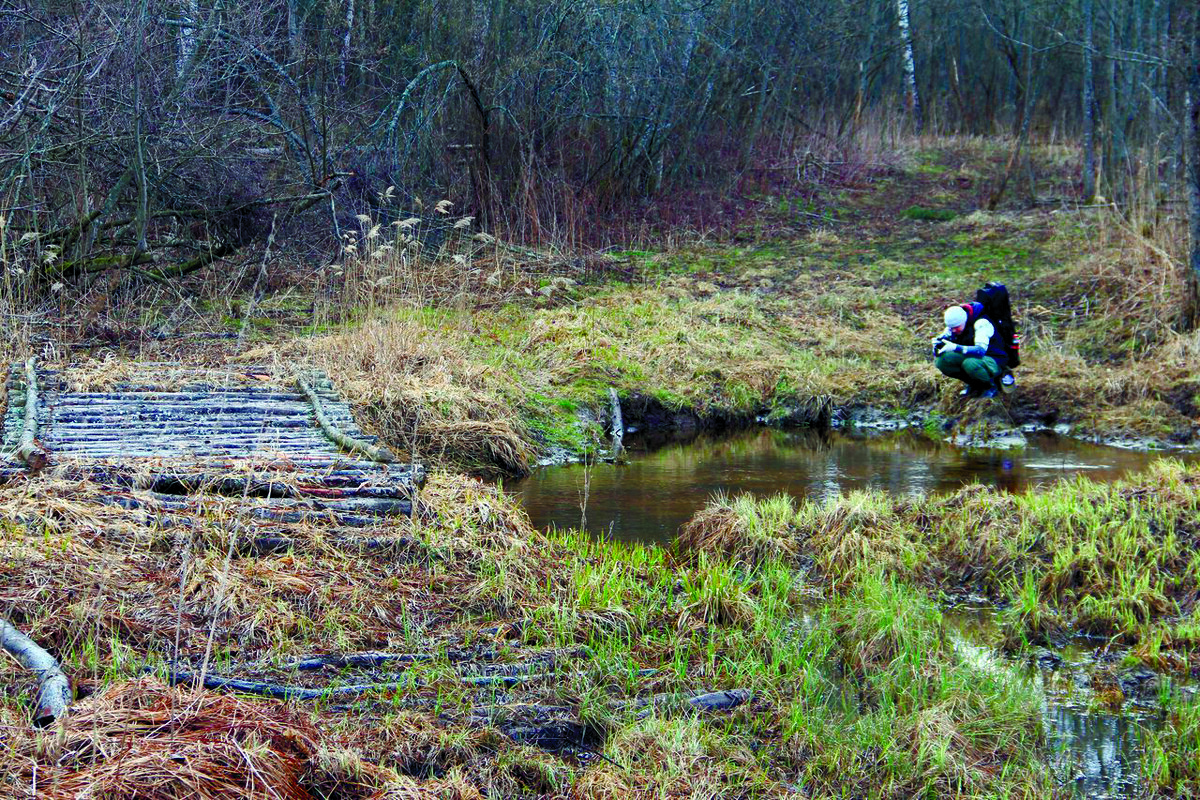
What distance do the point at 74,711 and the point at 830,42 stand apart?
17801 millimetres

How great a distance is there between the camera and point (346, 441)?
21.4ft

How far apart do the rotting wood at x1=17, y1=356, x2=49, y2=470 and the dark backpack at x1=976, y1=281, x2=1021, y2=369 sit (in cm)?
689

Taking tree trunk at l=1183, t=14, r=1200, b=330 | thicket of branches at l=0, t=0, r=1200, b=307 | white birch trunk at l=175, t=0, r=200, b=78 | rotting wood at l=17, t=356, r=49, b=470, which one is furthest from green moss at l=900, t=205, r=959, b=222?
rotting wood at l=17, t=356, r=49, b=470

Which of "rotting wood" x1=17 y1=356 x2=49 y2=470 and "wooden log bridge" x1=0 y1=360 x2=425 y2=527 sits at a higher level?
"rotting wood" x1=17 y1=356 x2=49 y2=470

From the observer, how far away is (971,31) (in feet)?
71.5

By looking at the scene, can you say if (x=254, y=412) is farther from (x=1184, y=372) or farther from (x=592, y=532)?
(x=1184, y=372)

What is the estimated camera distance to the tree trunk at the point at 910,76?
20938 mm

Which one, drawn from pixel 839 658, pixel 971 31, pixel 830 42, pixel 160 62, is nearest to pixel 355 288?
pixel 160 62

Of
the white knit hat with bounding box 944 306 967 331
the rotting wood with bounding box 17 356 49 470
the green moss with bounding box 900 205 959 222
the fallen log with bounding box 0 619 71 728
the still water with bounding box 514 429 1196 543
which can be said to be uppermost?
the fallen log with bounding box 0 619 71 728

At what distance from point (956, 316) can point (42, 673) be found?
765 centimetres

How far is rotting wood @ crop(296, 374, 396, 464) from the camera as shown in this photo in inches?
247

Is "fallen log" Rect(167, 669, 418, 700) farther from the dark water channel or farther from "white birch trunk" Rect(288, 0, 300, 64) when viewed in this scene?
"white birch trunk" Rect(288, 0, 300, 64)

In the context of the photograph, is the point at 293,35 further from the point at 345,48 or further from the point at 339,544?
the point at 339,544

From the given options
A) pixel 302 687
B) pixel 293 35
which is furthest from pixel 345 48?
pixel 302 687
